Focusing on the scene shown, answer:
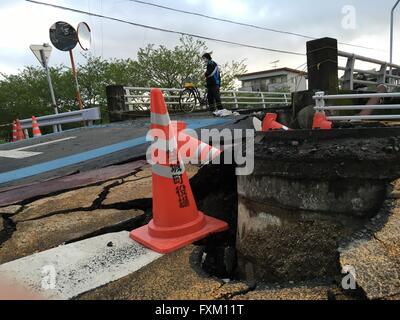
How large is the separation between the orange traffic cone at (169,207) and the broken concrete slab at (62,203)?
989mm

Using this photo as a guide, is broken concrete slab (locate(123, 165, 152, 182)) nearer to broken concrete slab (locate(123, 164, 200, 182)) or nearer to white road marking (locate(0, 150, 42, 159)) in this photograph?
broken concrete slab (locate(123, 164, 200, 182))

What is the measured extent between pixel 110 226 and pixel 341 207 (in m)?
1.89

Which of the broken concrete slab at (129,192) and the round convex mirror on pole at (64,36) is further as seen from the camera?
the round convex mirror on pole at (64,36)

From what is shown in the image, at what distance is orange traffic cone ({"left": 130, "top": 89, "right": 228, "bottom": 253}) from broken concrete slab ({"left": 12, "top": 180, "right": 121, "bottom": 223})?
0.99 meters

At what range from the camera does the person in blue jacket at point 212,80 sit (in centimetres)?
974

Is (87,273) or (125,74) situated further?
(125,74)

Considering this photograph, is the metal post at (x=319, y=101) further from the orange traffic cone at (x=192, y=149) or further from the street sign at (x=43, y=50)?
the street sign at (x=43, y=50)

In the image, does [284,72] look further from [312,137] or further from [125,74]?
[312,137]

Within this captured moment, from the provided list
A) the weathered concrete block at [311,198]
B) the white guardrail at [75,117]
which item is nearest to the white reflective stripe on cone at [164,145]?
the weathered concrete block at [311,198]

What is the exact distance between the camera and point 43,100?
2989cm

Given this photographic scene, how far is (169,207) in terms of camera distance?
271cm

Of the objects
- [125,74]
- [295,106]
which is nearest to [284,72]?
[125,74]

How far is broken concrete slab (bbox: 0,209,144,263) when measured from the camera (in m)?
2.68

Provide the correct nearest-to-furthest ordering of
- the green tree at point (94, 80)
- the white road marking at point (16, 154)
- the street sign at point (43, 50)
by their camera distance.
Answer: the white road marking at point (16, 154), the street sign at point (43, 50), the green tree at point (94, 80)
